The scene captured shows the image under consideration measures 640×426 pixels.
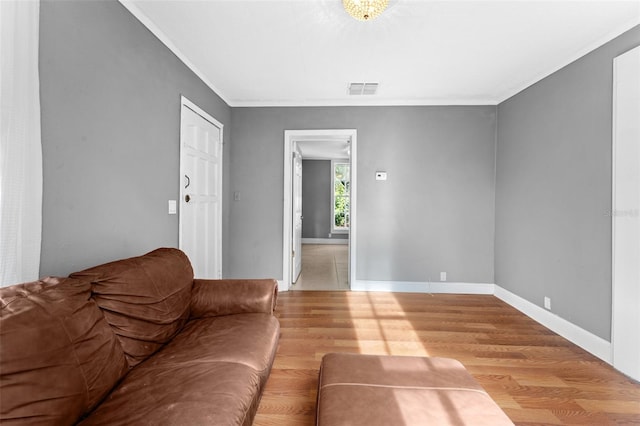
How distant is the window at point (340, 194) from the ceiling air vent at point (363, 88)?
206 inches

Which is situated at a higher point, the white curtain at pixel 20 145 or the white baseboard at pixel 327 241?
the white curtain at pixel 20 145

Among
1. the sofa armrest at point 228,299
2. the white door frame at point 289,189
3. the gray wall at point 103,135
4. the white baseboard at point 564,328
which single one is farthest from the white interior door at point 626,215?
the gray wall at point 103,135

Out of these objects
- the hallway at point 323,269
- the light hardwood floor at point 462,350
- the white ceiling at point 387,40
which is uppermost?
the white ceiling at point 387,40

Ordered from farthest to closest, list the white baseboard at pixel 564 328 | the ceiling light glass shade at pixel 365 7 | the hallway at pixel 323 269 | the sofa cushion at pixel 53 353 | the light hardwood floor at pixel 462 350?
the hallway at pixel 323 269
the white baseboard at pixel 564 328
the ceiling light glass shade at pixel 365 7
the light hardwood floor at pixel 462 350
the sofa cushion at pixel 53 353

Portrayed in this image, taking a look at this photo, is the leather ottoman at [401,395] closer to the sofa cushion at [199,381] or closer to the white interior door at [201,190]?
the sofa cushion at [199,381]

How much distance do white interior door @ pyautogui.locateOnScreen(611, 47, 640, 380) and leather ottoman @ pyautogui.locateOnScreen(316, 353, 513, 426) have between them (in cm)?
166

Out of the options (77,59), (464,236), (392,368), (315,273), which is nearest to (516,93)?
(464,236)

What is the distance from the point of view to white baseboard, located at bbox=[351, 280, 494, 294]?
3.76 metres

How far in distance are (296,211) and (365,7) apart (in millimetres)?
2969

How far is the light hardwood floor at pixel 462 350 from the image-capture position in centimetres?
165

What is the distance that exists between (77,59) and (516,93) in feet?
13.9

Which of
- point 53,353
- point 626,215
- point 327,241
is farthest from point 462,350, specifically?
point 327,241

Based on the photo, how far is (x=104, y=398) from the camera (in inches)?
43.4

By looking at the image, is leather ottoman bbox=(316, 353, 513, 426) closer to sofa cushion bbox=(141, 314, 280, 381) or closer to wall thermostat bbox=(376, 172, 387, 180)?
sofa cushion bbox=(141, 314, 280, 381)
